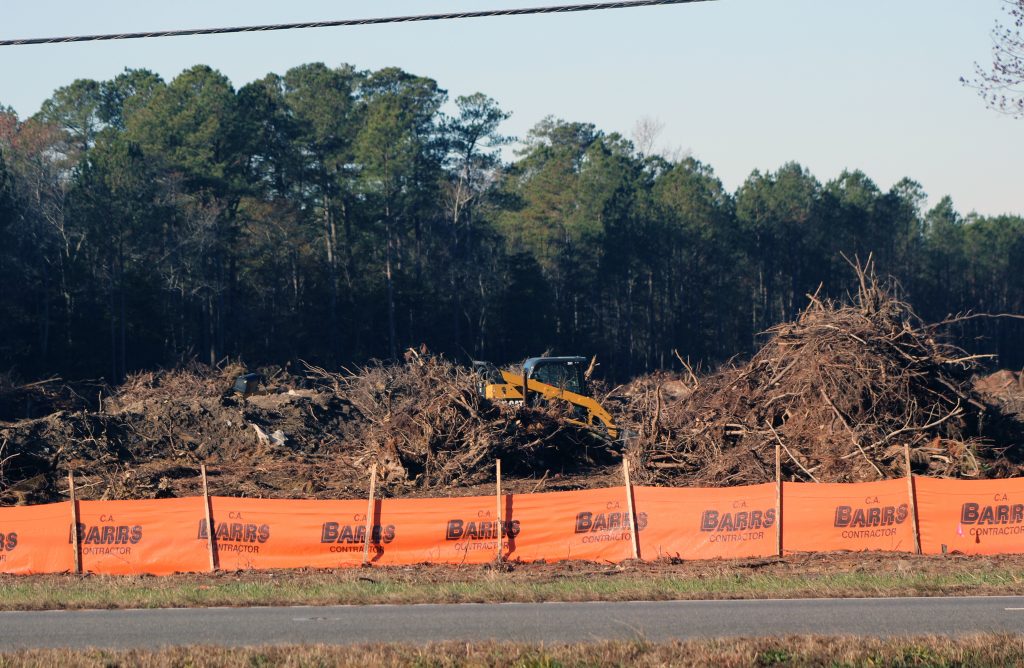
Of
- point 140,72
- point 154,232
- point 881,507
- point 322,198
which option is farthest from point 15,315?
point 881,507

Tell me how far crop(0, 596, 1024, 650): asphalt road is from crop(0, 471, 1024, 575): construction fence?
410 centimetres

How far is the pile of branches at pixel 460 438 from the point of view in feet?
84.6

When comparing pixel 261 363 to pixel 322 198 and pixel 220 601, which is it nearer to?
pixel 322 198

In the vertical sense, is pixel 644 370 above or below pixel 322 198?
below

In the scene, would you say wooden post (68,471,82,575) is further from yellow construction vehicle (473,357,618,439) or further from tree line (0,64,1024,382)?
tree line (0,64,1024,382)

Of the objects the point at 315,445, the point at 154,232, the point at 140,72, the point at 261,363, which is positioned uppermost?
the point at 140,72

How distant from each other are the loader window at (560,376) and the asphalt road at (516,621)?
1461 cm

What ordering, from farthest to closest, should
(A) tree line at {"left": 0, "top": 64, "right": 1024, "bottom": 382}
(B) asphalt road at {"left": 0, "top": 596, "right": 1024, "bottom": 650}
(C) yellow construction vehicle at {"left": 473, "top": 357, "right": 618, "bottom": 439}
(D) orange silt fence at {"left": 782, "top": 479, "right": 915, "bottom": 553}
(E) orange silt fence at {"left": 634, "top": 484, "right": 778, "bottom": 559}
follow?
(A) tree line at {"left": 0, "top": 64, "right": 1024, "bottom": 382} < (C) yellow construction vehicle at {"left": 473, "top": 357, "right": 618, "bottom": 439} < (E) orange silt fence at {"left": 634, "top": 484, "right": 778, "bottom": 559} < (D) orange silt fence at {"left": 782, "top": 479, "right": 915, "bottom": 553} < (B) asphalt road at {"left": 0, "top": 596, "right": 1024, "bottom": 650}

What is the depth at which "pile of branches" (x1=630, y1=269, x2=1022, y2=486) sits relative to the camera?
22938 mm

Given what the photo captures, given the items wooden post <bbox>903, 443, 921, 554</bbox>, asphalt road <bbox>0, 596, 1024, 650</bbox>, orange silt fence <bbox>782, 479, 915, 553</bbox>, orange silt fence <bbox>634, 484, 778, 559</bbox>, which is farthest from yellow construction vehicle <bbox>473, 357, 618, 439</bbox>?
asphalt road <bbox>0, 596, 1024, 650</bbox>

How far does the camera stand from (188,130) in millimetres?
59031

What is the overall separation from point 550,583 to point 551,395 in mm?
12271

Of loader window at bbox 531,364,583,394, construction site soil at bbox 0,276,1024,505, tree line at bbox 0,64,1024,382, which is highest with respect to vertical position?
tree line at bbox 0,64,1024,382

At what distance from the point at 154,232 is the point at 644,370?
36376 millimetres
